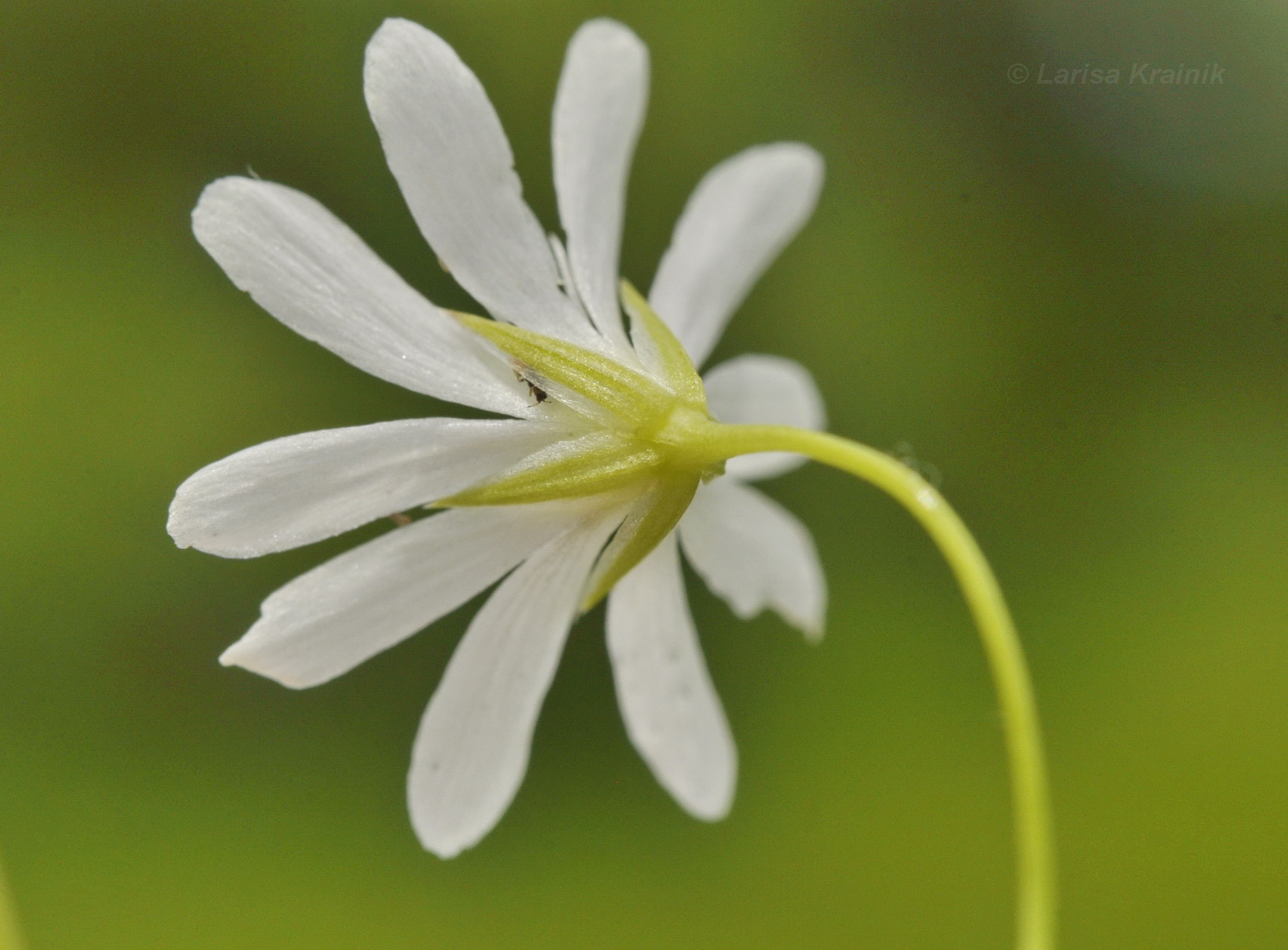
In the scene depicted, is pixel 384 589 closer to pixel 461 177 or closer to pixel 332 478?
pixel 332 478

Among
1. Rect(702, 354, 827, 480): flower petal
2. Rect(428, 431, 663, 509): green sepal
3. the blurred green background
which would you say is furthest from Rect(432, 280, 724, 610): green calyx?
the blurred green background

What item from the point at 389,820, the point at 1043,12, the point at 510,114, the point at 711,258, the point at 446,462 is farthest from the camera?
the point at 510,114

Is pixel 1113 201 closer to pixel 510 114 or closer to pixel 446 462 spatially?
pixel 510 114

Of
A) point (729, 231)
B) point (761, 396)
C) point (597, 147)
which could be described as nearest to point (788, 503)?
point (761, 396)

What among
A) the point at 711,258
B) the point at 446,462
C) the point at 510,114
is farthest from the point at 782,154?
the point at 510,114

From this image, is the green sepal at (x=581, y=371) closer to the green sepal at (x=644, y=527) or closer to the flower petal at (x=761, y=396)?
the green sepal at (x=644, y=527)

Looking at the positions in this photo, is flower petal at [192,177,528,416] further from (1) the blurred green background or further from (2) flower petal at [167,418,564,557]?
(1) the blurred green background
